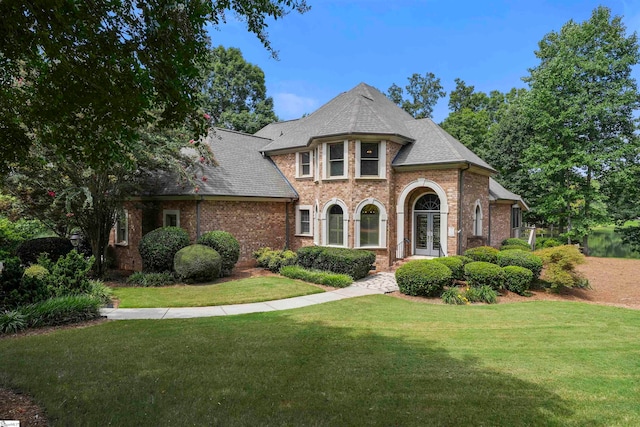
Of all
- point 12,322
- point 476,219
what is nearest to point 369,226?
point 476,219

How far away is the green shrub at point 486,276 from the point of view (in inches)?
464

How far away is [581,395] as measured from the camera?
4.47m


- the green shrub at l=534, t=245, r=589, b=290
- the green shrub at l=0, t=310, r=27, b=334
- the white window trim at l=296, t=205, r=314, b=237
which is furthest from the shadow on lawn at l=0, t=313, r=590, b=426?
the white window trim at l=296, t=205, r=314, b=237

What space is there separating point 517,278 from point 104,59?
1276cm

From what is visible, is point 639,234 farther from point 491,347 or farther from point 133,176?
point 133,176

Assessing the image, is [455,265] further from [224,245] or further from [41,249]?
[41,249]

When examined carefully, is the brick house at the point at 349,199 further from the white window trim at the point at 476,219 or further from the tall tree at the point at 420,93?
the tall tree at the point at 420,93

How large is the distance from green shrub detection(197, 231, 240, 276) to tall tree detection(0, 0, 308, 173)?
9299 mm

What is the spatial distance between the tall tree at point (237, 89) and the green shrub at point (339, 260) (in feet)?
76.7

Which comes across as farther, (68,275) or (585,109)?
(585,109)

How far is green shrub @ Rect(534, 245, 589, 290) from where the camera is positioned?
1197 cm

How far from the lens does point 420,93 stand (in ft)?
159

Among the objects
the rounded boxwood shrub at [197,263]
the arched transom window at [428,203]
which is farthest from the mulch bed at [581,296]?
the arched transom window at [428,203]

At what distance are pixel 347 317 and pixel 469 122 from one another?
118 feet
